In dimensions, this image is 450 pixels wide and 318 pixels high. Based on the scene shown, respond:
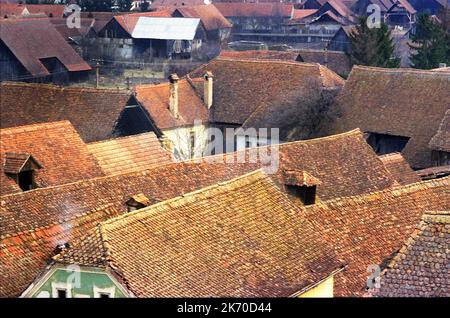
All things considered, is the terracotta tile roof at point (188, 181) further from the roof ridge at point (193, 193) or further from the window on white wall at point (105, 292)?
the window on white wall at point (105, 292)

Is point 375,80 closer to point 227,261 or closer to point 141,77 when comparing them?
point 141,77

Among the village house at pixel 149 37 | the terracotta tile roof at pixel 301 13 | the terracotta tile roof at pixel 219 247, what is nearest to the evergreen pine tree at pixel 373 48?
the village house at pixel 149 37

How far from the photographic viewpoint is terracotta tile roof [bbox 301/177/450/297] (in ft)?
39.2

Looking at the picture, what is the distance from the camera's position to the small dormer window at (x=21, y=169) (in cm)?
1639

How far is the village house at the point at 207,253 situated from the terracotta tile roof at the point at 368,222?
75 cm

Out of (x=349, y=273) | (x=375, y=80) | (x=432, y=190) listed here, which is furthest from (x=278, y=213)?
(x=375, y=80)

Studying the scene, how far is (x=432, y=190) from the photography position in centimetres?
1434

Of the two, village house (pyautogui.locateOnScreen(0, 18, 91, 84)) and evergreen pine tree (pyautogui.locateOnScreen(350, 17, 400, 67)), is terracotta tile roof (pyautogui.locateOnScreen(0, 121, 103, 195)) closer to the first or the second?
village house (pyautogui.locateOnScreen(0, 18, 91, 84))

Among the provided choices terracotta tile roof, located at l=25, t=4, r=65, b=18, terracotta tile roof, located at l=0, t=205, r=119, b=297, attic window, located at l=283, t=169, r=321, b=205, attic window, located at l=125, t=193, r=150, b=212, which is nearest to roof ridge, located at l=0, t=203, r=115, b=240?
terracotta tile roof, located at l=0, t=205, r=119, b=297

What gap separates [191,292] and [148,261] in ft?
2.54

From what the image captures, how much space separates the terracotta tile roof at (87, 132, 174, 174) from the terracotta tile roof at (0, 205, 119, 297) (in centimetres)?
506

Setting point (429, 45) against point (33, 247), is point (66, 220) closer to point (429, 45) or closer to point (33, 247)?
point (33, 247)

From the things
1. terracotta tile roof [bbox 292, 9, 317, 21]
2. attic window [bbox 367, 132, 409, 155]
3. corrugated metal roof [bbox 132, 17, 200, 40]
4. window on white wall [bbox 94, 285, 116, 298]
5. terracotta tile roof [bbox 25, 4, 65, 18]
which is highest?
terracotta tile roof [bbox 25, 4, 65, 18]

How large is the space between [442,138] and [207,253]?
17.2 m
